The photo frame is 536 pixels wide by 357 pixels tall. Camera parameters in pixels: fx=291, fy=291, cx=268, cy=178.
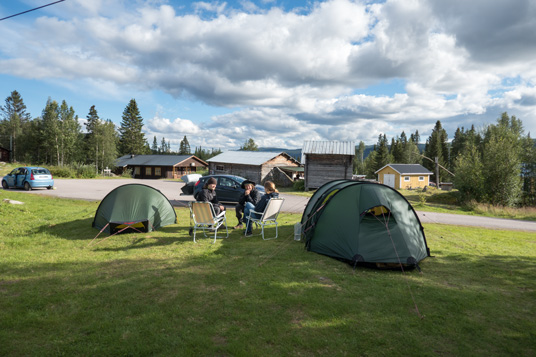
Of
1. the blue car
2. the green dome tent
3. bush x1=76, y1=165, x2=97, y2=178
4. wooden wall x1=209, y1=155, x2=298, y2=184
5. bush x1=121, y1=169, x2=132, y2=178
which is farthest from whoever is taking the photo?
bush x1=121, y1=169, x2=132, y2=178

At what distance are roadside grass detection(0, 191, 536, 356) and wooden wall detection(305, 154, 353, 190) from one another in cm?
1982

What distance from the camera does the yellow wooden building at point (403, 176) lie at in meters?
40.3

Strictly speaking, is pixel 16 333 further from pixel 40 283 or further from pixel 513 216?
pixel 513 216

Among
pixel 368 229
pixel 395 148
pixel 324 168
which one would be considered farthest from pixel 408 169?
pixel 368 229

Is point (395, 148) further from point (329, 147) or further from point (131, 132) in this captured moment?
point (131, 132)

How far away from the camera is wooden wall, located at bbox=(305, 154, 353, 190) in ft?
89.8

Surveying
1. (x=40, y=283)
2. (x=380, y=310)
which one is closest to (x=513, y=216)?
(x=380, y=310)

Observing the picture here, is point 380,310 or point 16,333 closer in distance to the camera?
point 16,333

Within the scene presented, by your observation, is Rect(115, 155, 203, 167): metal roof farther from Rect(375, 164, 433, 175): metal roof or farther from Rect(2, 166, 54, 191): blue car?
Rect(375, 164, 433, 175): metal roof

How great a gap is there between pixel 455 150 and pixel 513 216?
58.9 meters

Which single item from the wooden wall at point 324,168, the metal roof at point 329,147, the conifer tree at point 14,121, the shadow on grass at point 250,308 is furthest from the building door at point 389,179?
the conifer tree at point 14,121

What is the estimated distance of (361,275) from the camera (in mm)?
5805

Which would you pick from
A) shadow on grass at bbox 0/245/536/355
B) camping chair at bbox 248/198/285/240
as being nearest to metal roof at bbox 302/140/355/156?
camping chair at bbox 248/198/285/240

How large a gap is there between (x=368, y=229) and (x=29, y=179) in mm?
22700
